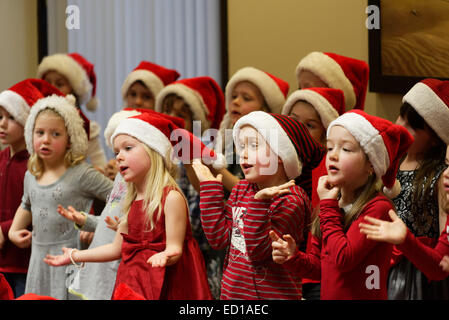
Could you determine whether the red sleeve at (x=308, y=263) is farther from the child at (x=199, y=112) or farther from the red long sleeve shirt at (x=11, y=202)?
the red long sleeve shirt at (x=11, y=202)

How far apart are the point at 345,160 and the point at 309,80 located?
35.3 inches

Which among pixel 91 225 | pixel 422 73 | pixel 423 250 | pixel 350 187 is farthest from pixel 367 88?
pixel 91 225

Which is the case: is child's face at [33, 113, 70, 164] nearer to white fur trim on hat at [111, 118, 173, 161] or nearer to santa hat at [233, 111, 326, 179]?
white fur trim on hat at [111, 118, 173, 161]

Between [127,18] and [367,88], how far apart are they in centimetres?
171

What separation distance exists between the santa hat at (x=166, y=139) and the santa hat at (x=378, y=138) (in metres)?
0.55

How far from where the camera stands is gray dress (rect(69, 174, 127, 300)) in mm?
2318

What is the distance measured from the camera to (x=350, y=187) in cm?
172

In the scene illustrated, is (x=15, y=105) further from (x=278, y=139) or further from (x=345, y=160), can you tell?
(x=345, y=160)

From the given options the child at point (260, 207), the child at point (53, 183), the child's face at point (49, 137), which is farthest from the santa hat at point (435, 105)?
the child's face at point (49, 137)

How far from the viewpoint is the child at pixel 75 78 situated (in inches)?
128

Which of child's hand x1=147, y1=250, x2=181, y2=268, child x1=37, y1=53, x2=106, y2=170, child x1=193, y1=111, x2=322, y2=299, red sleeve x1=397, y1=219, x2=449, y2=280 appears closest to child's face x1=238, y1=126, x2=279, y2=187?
child x1=193, y1=111, x2=322, y2=299

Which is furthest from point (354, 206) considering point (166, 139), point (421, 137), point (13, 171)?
point (13, 171)

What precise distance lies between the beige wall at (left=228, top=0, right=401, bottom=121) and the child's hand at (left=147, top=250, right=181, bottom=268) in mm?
786

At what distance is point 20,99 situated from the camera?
2.72 meters
